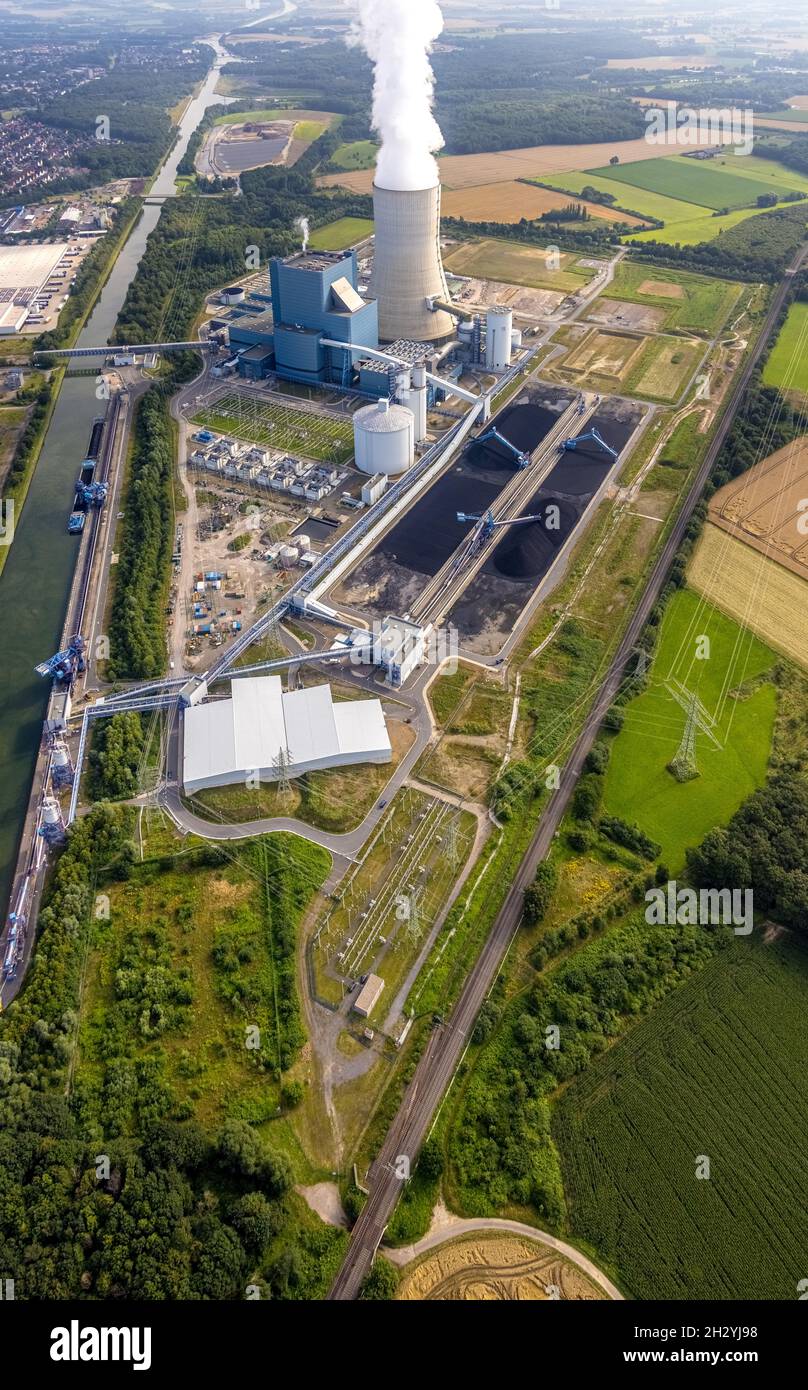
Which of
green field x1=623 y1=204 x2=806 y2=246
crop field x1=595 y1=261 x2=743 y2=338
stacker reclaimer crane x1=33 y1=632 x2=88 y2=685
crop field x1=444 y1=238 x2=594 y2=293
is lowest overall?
stacker reclaimer crane x1=33 y1=632 x2=88 y2=685

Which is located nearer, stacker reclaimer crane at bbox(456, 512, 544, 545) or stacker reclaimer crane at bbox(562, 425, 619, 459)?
stacker reclaimer crane at bbox(456, 512, 544, 545)

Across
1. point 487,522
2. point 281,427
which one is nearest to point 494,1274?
point 487,522

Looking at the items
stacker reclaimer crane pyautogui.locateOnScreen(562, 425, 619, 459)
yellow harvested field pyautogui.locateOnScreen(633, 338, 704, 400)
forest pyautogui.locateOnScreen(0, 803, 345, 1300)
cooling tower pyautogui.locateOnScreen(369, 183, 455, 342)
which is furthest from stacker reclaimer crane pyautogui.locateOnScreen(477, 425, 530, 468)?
forest pyautogui.locateOnScreen(0, 803, 345, 1300)

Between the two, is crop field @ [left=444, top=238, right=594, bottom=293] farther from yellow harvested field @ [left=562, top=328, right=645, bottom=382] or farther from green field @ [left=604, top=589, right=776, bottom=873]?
green field @ [left=604, top=589, right=776, bottom=873]

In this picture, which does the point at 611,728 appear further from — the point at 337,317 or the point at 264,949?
the point at 337,317

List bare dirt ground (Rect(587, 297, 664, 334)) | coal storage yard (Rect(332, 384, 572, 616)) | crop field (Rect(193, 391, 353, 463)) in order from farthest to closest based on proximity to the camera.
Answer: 1. bare dirt ground (Rect(587, 297, 664, 334))
2. crop field (Rect(193, 391, 353, 463))
3. coal storage yard (Rect(332, 384, 572, 616))

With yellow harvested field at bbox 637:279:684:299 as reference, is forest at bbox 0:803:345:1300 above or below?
below

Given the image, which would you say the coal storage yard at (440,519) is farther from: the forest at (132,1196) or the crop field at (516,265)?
the crop field at (516,265)

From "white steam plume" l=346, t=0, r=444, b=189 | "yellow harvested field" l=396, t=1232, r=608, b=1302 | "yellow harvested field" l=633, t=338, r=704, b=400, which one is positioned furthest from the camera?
"yellow harvested field" l=633, t=338, r=704, b=400
